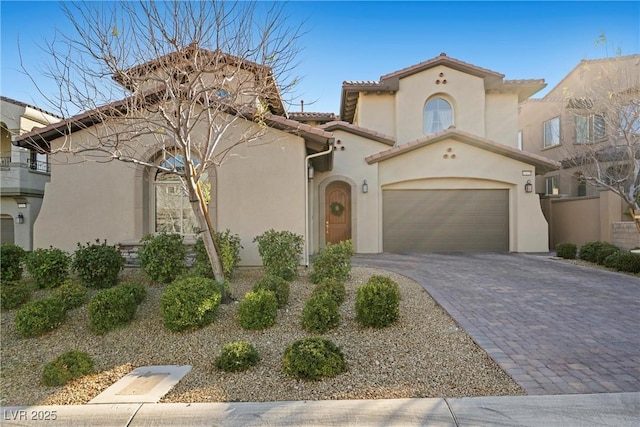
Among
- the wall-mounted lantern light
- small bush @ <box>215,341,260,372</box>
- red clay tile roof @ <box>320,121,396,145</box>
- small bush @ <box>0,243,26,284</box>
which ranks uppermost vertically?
red clay tile roof @ <box>320,121,396,145</box>

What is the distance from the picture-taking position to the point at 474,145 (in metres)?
13.8

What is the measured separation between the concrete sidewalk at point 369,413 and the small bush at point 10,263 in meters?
5.37

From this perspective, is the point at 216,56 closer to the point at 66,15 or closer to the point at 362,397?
the point at 66,15

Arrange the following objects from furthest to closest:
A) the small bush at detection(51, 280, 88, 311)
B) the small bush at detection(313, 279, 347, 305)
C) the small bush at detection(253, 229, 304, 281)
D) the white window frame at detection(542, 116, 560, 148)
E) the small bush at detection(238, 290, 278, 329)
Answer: the white window frame at detection(542, 116, 560, 148)
the small bush at detection(253, 229, 304, 281)
the small bush at detection(313, 279, 347, 305)
the small bush at detection(51, 280, 88, 311)
the small bush at detection(238, 290, 278, 329)

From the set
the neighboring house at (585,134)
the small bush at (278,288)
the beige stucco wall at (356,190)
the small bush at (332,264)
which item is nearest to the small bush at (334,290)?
the small bush at (278,288)

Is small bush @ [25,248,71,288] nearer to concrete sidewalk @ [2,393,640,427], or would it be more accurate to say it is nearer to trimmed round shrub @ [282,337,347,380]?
concrete sidewalk @ [2,393,640,427]

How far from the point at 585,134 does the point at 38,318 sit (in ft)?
55.7

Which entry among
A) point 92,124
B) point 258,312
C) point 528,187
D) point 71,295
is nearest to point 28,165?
point 92,124

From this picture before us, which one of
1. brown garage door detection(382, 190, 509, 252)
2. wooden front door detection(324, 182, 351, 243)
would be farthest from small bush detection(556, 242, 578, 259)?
wooden front door detection(324, 182, 351, 243)

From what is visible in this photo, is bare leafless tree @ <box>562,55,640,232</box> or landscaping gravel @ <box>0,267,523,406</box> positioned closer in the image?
landscaping gravel @ <box>0,267,523,406</box>

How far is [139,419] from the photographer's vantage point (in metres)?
3.31

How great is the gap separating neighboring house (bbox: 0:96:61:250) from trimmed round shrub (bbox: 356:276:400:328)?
14.6 metres

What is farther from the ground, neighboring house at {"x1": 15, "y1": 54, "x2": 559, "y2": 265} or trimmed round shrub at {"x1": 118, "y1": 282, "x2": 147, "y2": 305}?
neighboring house at {"x1": 15, "y1": 54, "x2": 559, "y2": 265}

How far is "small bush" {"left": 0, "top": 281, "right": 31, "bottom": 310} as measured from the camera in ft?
21.5
